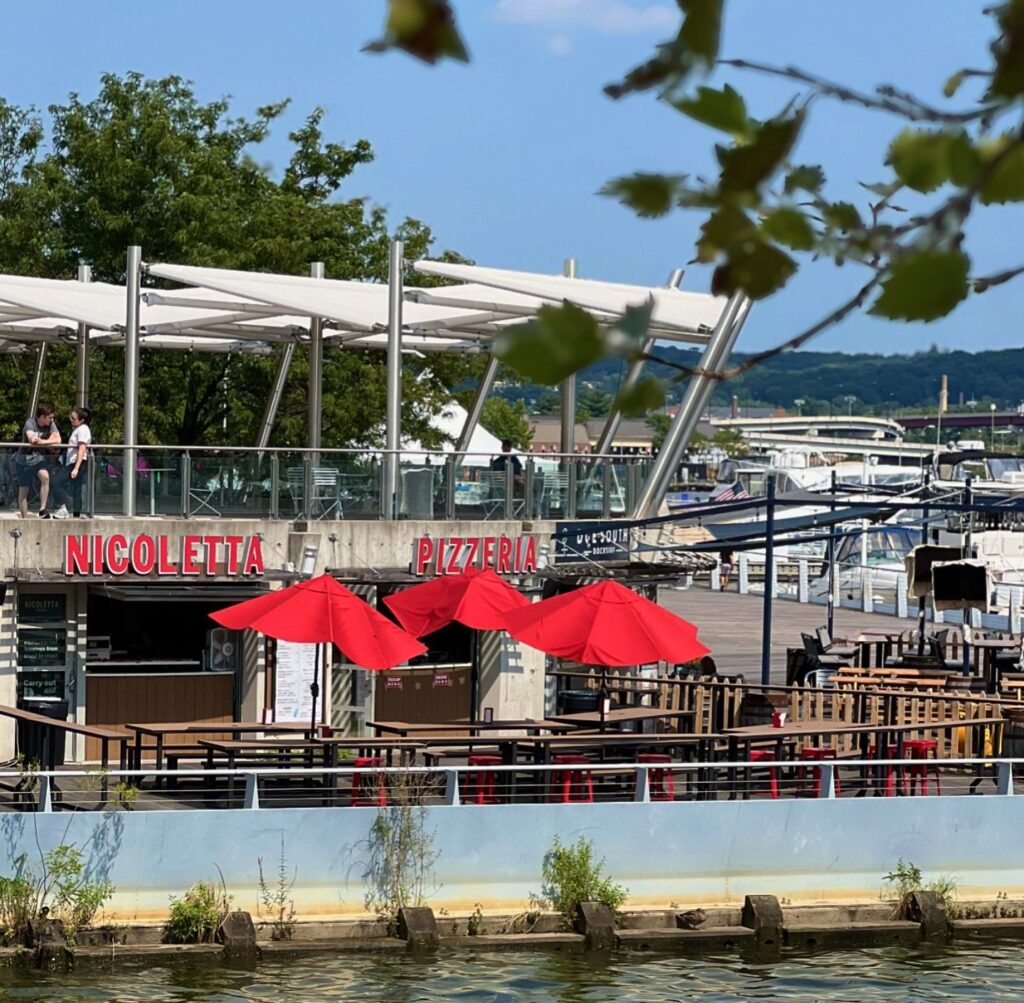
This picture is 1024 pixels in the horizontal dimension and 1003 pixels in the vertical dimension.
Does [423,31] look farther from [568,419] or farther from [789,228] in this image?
[568,419]

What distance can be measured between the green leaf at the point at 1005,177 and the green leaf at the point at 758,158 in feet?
0.79

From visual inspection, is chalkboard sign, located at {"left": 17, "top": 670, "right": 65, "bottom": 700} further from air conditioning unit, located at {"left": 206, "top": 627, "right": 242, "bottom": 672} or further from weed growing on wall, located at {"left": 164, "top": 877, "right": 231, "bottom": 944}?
weed growing on wall, located at {"left": 164, "top": 877, "right": 231, "bottom": 944}

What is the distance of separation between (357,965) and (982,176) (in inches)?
676

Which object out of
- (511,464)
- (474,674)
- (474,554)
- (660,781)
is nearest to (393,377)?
(511,464)

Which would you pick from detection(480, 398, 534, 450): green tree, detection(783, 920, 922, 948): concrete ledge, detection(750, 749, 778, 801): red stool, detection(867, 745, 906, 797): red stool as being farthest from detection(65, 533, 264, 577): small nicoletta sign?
detection(480, 398, 534, 450): green tree

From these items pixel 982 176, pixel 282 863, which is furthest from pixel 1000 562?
pixel 982 176

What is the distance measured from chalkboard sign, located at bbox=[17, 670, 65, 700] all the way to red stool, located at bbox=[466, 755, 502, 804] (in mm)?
6498

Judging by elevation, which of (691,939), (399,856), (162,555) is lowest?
(691,939)

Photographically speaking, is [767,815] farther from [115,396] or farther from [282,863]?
[115,396]

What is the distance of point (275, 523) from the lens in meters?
27.0

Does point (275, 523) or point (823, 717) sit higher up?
point (275, 523)

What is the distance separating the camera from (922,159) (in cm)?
237

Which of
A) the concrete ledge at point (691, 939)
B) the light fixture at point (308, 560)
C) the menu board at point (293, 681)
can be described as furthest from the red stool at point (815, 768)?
the light fixture at point (308, 560)

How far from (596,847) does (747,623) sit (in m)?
27.5
